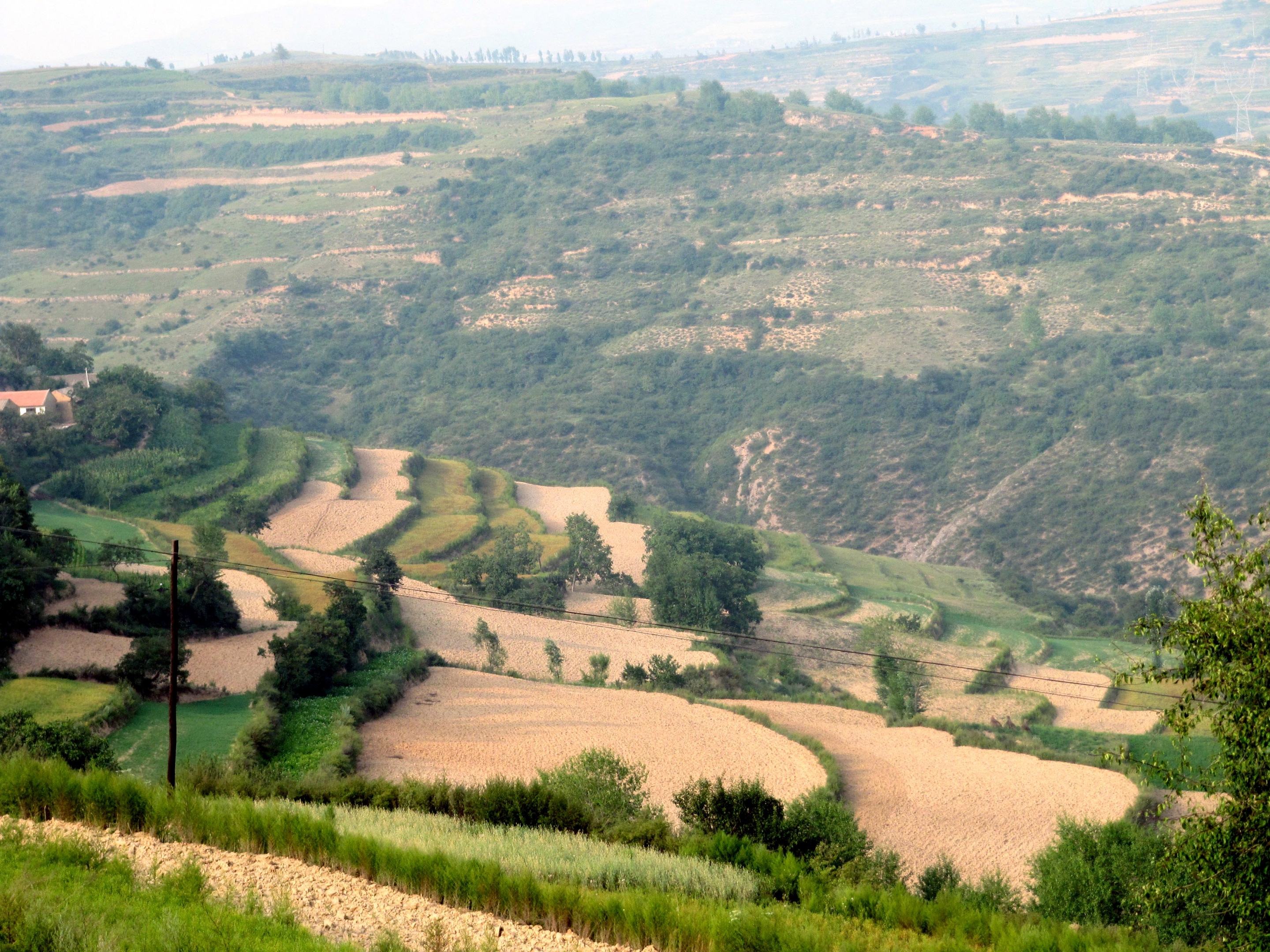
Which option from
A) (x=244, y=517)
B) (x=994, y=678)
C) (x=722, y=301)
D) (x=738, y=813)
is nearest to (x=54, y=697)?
(x=738, y=813)

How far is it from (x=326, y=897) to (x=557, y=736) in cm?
1814

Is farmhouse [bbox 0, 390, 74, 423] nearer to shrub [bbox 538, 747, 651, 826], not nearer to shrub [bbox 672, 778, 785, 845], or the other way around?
shrub [bbox 538, 747, 651, 826]

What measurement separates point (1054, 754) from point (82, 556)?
31800 mm

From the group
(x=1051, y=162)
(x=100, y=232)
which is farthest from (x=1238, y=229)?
(x=100, y=232)

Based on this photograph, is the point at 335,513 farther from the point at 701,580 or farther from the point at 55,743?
the point at 55,743

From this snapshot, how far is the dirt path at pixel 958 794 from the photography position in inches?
1104

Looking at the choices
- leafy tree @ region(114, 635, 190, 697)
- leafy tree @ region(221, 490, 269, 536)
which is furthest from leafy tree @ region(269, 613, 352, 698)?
leafy tree @ region(221, 490, 269, 536)

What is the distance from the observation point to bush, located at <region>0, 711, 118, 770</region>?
71.1ft

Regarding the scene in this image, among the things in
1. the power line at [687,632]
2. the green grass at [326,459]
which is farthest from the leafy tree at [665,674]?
the green grass at [326,459]

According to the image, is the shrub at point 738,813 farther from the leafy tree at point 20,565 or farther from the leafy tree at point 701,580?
the leafy tree at point 701,580

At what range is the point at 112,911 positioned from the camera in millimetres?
13594

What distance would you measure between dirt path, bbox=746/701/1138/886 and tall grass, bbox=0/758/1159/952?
9.08 m

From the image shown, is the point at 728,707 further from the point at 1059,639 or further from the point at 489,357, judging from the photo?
the point at 489,357

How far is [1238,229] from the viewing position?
380 feet
